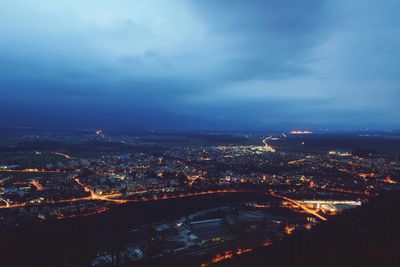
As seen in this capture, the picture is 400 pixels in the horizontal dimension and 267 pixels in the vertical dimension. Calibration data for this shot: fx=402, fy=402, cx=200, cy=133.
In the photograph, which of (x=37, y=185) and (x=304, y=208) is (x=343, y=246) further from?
(x=37, y=185)

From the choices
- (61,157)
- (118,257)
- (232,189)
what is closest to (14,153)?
(61,157)

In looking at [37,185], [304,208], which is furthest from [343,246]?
[37,185]

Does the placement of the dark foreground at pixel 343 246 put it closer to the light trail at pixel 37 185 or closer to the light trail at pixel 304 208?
the light trail at pixel 304 208

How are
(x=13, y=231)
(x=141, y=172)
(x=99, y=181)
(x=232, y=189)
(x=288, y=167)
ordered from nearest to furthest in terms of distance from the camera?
1. (x=13, y=231)
2. (x=232, y=189)
3. (x=99, y=181)
4. (x=141, y=172)
5. (x=288, y=167)

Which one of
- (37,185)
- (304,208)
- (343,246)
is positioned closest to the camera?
(343,246)

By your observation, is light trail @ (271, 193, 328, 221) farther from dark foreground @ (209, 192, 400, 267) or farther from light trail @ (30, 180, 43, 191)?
light trail @ (30, 180, 43, 191)

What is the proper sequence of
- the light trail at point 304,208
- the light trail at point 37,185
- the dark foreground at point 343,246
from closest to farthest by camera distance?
the dark foreground at point 343,246, the light trail at point 304,208, the light trail at point 37,185

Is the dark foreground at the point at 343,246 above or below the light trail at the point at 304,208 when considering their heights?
above

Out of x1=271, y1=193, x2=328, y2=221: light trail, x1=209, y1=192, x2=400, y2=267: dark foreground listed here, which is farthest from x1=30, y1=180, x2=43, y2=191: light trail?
x1=209, y1=192, x2=400, y2=267: dark foreground

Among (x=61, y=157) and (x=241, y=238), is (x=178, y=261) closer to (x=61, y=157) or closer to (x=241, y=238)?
(x=241, y=238)

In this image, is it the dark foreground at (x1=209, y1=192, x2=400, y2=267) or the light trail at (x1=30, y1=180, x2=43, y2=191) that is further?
the light trail at (x1=30, y1=180, x2=43, y2=191)

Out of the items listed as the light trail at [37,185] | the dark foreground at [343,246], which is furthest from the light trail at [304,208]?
the light trail at [37,185]
